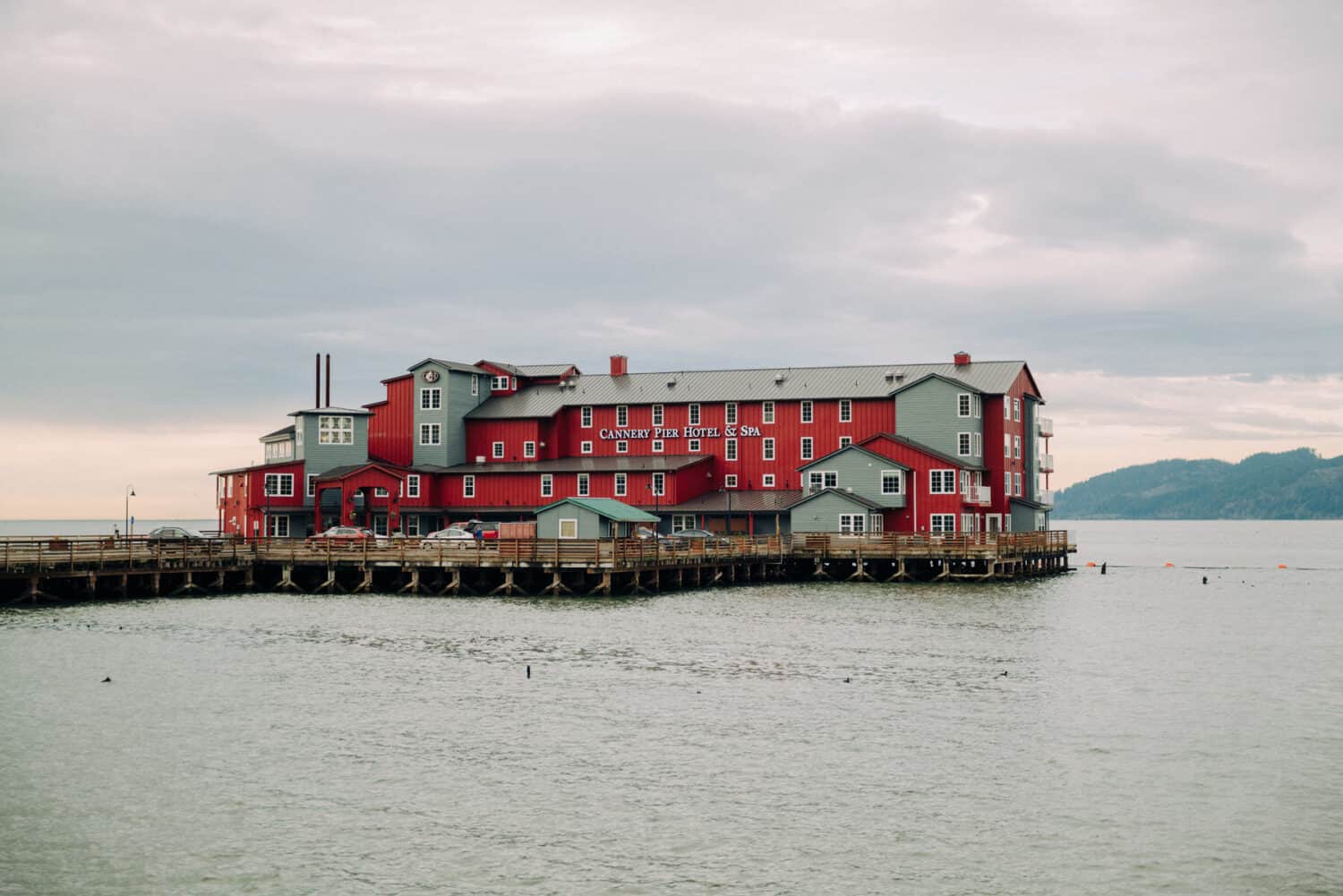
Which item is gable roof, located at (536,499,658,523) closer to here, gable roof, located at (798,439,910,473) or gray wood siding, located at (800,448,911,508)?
gable roof, located at (798,439,910,473)

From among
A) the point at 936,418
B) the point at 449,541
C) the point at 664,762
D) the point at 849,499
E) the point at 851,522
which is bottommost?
the point at 664,762

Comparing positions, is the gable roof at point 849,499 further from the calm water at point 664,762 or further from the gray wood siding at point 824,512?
the calm water at point 664,762

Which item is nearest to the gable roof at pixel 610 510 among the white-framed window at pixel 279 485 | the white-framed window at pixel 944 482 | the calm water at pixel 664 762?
the white-framed window at pixel 944 482

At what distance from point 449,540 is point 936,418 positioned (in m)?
33.2

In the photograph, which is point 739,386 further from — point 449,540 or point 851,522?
point 449,540

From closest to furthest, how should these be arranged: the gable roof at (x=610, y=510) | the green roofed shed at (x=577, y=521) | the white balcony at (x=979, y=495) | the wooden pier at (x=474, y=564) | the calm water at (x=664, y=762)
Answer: the calm water at (x=664, y=762), the wooden pier at (x=474, y=564), the green roofed shed at (x=577, y=521), the gable roof at (x=610, y=510), the white balcony at (x=979, y=495)

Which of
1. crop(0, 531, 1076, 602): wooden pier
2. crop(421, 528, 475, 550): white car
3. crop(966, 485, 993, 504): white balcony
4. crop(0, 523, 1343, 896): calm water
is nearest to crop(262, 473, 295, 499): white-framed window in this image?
crop(421, 528, 475, 550): white car

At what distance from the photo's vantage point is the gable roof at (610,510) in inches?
2665

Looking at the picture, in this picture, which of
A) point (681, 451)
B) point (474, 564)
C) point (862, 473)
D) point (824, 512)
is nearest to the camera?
point (474, 564)

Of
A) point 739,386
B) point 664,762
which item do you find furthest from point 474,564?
point 664,762

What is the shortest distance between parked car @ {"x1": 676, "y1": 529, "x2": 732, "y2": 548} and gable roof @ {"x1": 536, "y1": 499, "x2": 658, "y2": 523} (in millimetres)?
2628

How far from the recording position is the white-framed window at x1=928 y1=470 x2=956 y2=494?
260 ft

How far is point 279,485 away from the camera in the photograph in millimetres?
88000

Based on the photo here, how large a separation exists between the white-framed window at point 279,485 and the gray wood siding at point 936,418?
132 feet
